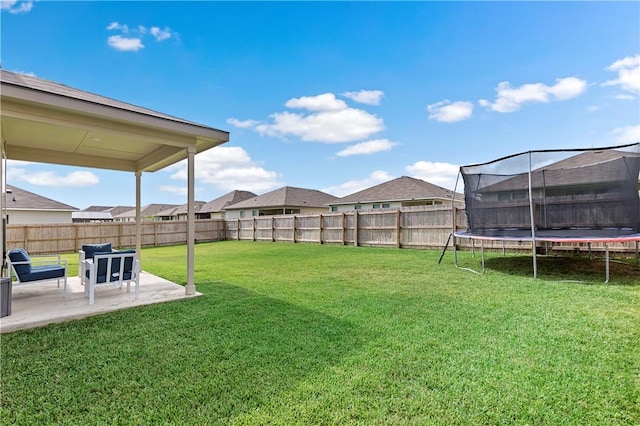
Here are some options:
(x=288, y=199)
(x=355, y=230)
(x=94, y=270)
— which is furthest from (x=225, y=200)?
(x=94, y=270)

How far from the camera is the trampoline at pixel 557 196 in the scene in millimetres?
6484

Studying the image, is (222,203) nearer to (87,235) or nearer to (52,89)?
(87,235)

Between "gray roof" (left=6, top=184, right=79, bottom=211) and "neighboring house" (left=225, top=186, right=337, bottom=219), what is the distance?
1257 cm

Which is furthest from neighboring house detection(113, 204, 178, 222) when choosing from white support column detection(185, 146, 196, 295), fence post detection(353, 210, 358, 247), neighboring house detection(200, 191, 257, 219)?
white support column detection(185, 146, 196, 295)

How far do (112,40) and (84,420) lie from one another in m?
10.3

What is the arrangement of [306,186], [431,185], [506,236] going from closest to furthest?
[506,236] < [431,185] < [306,186]

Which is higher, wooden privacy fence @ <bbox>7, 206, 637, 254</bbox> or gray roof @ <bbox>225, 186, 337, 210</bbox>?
gray roof @ <bbox>225, 186, 337, 210</bbox>

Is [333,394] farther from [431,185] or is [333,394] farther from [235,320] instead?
[431,185]

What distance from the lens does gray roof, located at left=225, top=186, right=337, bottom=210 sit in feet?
87.2

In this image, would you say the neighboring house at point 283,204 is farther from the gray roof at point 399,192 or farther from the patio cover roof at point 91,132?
the patio cover roof at point 91,132

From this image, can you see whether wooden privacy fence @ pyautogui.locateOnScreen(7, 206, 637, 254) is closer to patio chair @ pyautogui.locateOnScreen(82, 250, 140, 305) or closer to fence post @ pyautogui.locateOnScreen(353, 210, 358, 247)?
fence post @ pyautogui.locateOnScreen(353, 210, 358, 247)

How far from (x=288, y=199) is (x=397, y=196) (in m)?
9.67

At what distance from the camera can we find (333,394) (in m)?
2.28

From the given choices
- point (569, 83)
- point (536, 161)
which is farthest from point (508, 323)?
point (569, 83)
